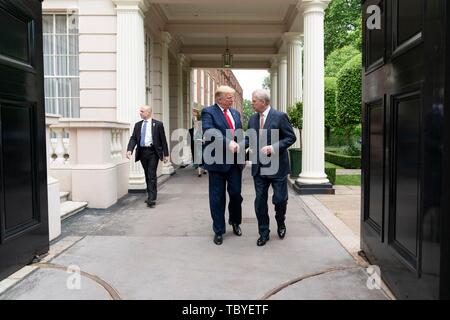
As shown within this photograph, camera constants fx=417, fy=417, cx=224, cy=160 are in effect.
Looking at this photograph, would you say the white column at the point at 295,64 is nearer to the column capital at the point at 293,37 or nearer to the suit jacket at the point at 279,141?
the column capital at the point at 293,37

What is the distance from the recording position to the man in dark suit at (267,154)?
16.6ft

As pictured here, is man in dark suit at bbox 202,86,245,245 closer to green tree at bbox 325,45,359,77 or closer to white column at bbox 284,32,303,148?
white column at bbox 284,32,303,148

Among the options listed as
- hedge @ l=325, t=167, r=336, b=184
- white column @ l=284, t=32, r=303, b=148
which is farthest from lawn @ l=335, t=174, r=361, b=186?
white column @ l=284, t=32, r=303, b=148

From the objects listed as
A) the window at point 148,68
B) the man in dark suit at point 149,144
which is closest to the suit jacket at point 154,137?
the man in dark suit at point 149,144

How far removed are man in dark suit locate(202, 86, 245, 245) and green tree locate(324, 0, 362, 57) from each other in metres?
32.0

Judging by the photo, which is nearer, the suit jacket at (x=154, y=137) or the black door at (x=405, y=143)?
the black door at (x=405, y=143)

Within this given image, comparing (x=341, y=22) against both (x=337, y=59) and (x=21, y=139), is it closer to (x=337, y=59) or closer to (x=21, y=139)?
(x=337, y=59)

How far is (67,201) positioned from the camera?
7539 millimetres

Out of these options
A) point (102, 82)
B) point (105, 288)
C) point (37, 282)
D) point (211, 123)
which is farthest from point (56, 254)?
point (102, 82)

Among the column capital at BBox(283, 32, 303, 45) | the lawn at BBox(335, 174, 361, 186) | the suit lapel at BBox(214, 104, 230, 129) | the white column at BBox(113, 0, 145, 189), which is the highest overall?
the column capital at BBox(283, 32, 303, 45)

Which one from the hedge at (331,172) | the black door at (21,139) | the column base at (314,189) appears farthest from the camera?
the hedge at (331,172)

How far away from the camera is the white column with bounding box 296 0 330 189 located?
9.40 m

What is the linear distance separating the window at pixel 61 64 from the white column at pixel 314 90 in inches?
213
